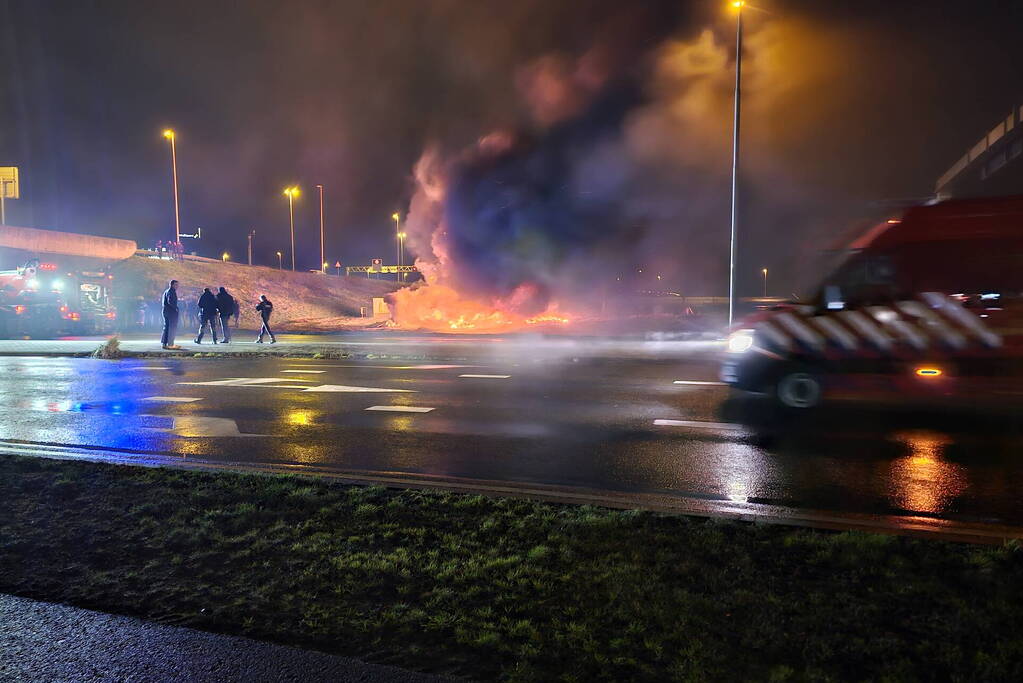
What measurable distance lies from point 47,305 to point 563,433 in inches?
972

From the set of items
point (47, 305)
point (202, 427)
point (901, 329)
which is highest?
point (47, 305)

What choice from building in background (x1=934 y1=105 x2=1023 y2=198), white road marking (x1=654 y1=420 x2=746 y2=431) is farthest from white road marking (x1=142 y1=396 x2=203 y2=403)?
building in background (x1=934 y1=105 x2=1023 y2=198)

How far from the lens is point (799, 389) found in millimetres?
8156

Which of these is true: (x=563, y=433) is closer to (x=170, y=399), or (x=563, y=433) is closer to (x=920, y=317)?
(x=920, y=317)

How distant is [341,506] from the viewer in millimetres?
4316

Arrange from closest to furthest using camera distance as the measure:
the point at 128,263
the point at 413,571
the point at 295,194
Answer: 1. the point at 413,571
2. the point at 128,263
3. the point at 295,194

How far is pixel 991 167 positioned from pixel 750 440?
102 ft

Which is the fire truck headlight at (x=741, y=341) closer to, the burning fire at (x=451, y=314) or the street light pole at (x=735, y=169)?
the street light pole at (x=735, y=169)

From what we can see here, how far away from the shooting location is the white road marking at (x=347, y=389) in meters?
10.4

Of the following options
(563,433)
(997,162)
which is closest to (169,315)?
(563,433)

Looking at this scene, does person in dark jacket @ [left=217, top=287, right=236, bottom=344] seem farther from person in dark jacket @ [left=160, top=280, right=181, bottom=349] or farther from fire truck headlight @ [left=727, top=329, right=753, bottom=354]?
fire truck headlight @ [left=727, top=329, right=753, bottom=354]

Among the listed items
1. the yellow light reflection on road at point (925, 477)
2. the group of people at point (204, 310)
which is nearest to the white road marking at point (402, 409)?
the yellow light reflection on road at point (925, 477)

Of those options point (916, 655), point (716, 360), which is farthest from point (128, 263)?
point (916, 655)

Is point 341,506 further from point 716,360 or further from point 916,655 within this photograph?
point 716,360
